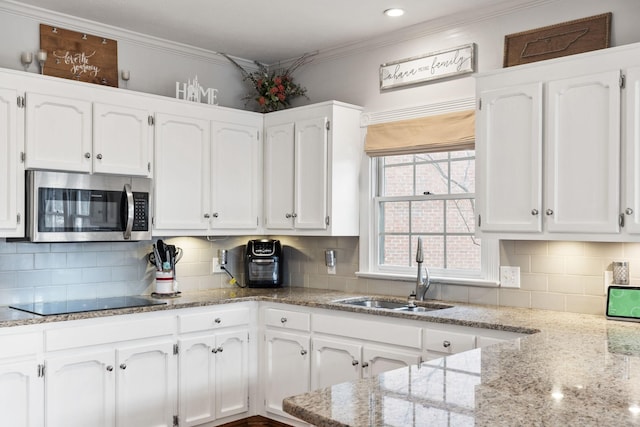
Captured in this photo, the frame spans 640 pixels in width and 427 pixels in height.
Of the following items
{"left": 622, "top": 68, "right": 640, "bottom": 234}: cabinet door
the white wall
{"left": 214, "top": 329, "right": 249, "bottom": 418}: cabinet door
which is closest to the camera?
{"left": 622, "top": 68, "right": 640, "bottom": 234}: cabinet door

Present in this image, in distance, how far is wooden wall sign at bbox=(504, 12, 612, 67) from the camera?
10.6 feet

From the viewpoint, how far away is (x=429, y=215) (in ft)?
13.2

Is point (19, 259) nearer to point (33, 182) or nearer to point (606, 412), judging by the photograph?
point (33, 182)

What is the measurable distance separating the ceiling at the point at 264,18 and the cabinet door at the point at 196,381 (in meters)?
1.98

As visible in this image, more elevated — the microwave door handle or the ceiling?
the ceiling

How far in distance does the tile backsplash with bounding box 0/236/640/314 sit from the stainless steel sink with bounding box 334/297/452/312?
5.6 inches

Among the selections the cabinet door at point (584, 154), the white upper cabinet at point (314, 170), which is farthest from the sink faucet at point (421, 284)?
the cabinet door at point (584, 154)

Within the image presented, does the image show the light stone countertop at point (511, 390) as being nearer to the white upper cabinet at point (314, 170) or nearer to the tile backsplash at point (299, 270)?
the tile backsplash at point (299, 270)

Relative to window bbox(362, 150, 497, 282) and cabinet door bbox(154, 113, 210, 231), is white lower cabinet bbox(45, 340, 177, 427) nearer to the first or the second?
cabinet door bbox(154, 113, 210, 231)

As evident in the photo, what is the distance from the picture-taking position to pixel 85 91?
3598 mm

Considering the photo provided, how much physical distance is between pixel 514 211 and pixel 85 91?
8.15ft

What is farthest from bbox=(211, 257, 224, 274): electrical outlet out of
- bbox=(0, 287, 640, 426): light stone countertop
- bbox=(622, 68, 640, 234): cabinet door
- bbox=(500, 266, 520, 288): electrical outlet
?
bbox=(622, 68, 640, 234): cabinet door

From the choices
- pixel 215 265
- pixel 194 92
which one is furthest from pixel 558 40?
pixel 215 265

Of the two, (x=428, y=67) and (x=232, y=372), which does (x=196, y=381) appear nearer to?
(x=232, y=372)
